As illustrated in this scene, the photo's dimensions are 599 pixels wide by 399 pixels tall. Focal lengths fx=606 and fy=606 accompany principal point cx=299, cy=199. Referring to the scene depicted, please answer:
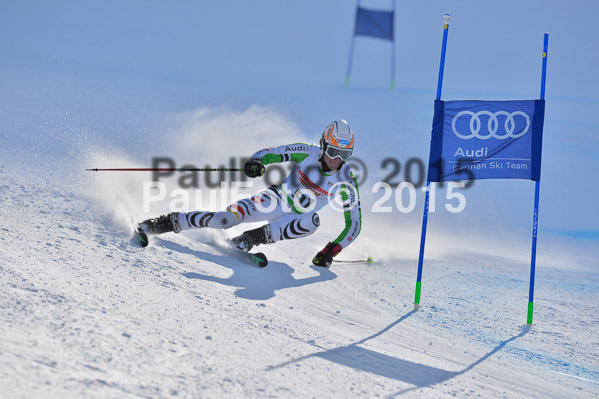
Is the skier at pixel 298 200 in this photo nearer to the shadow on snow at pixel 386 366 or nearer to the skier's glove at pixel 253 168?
the skier's glove at pixel 253 168

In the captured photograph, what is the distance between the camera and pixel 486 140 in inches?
210

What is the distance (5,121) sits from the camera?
31.4 feet

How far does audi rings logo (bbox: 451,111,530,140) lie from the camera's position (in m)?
5.31

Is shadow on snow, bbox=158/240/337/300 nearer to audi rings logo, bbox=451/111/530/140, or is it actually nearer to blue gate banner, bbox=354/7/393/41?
audi rings logo, bbox=451/111/530/140

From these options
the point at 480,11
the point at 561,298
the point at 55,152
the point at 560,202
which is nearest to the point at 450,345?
the point at 561,298

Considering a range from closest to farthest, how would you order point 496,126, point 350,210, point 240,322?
point 240,322
point 496,126
point 350,210

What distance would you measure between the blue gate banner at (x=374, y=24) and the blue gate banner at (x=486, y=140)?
40.6 feet

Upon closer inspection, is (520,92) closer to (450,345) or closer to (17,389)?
(450,345)

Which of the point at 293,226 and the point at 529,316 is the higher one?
the point at 293,226

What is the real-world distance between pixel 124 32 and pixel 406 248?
18.9 meters

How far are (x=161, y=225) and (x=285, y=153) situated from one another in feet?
4.70
